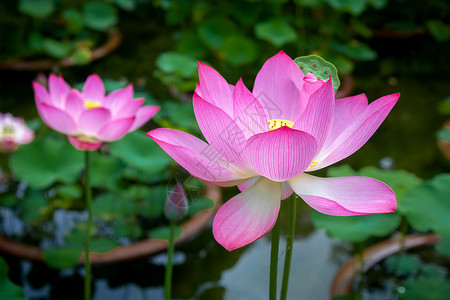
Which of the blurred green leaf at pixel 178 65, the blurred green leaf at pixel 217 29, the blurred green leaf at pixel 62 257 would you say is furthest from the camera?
the blurred green leaf at pixel 217 29

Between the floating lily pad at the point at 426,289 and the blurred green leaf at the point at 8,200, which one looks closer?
the floating lily pad at the point at 426,289

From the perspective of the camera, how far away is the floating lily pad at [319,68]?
0.33 meters

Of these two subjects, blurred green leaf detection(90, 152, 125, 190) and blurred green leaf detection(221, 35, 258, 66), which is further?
blurred green leaf detection(221, 35, 258, 66)

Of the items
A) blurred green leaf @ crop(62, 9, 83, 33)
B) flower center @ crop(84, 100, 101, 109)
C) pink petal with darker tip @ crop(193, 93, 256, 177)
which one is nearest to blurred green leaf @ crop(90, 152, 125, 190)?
flower center @ crop(84, 100, 101, 109)

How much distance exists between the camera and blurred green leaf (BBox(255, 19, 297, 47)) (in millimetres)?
1928

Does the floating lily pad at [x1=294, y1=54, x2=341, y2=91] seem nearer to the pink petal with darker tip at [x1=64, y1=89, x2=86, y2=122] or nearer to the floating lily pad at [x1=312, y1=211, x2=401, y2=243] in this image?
the pink petal with darker tip at [x1=64, y1=89, x2=86, y2=122]

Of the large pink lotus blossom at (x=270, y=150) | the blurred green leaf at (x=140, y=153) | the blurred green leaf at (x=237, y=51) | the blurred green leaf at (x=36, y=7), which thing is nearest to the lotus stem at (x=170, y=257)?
the large pink lotus blossom at (x=270, y=150)

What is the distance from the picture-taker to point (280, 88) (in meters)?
0.40

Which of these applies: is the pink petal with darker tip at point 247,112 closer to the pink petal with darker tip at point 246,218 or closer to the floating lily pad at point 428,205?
the pink petal with darker tip at point 246,218

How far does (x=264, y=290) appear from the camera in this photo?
117 centimetres

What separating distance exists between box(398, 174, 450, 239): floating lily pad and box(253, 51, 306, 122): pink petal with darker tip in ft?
1.66

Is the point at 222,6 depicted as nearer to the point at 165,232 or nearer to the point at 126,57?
the point at 126,57

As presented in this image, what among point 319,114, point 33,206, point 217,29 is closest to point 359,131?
point 319,114

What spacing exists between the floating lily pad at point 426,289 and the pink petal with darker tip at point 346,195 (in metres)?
0.50
